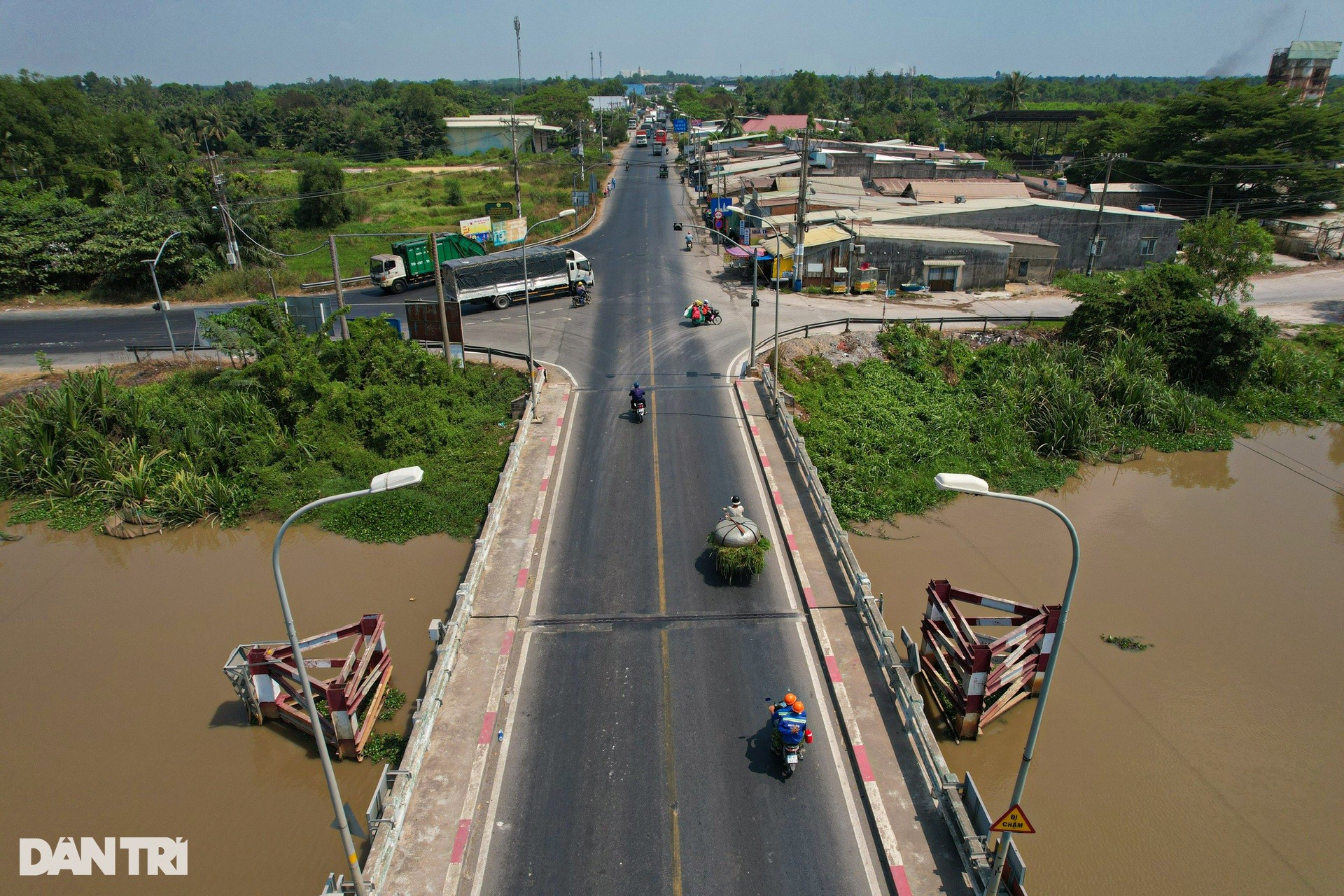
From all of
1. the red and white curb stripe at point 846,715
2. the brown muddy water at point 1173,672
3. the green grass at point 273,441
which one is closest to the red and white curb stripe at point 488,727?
the green grass at point 273,441

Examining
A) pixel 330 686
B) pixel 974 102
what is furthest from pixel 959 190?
pixel 974 102

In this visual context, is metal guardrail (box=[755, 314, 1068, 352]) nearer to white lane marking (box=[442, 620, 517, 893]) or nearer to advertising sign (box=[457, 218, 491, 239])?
white lane marking (box=[442, 620, 517, 893])

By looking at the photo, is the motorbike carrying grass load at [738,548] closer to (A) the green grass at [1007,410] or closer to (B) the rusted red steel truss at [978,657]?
(B) the rusted red steel truss at [978,657]

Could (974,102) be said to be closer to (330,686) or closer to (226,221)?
(226,221)

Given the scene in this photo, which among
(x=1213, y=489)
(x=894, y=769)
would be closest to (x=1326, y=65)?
(x=1213, y=489)

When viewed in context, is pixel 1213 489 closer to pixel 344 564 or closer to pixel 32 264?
pixel 344 564

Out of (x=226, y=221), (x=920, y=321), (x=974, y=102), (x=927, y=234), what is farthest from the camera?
(x=974, y=102)
